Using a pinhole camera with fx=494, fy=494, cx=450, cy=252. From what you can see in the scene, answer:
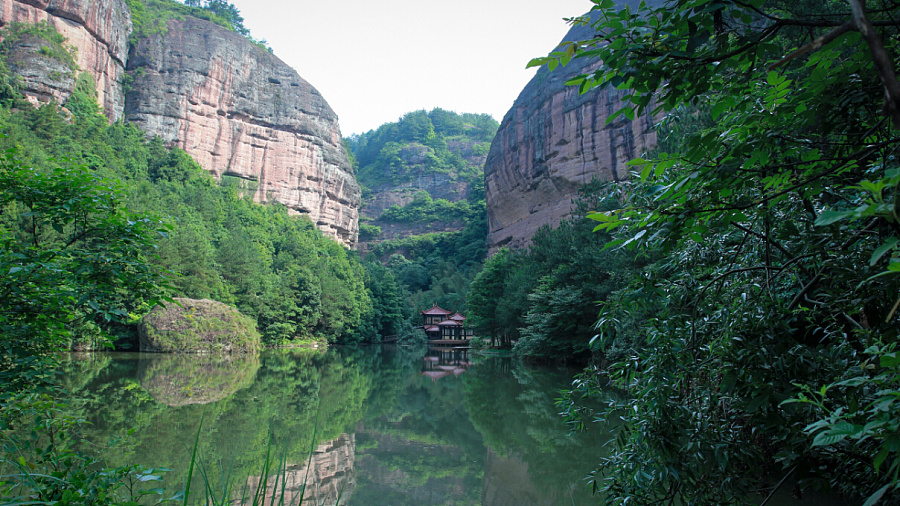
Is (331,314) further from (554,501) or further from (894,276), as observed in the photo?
(894,276)

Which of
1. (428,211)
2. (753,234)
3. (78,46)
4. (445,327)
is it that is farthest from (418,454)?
(428,211)

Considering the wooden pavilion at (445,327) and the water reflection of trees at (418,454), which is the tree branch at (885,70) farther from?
the wooden pavilion at (445,327)

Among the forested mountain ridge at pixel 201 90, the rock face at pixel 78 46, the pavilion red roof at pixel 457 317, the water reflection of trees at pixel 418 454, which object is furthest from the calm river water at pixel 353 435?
the forested mountain ridge at pixel 201 90

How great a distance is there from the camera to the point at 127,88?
34.8 m

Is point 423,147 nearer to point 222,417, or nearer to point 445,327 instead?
point 445,327

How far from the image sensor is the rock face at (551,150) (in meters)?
25.8

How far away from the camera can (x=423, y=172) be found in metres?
64.5

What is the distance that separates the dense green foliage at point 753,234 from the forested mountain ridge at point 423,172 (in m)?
50.2

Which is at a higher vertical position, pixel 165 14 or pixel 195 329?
pixel 165 14

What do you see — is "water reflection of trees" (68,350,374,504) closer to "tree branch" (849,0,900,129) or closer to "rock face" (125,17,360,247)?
"tree branch" (849,0,900,129)

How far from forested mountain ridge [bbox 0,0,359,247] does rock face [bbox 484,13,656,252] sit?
53.6 feet

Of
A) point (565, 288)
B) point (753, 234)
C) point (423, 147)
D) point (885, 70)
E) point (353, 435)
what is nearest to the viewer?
point (885, 70)

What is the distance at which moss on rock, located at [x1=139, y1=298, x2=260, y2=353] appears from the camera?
59.7 ft

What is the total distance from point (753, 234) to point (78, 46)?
128 ft
